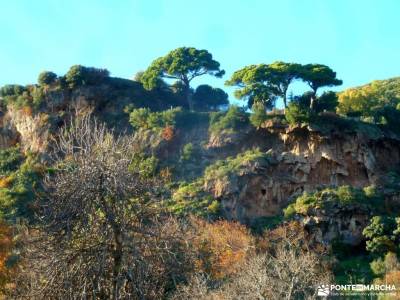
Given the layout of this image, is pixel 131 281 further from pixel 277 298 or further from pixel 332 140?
pixel 332 140

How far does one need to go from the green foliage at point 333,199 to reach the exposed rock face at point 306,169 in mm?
1948

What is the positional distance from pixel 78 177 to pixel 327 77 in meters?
33.8

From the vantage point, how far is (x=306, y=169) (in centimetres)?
3841

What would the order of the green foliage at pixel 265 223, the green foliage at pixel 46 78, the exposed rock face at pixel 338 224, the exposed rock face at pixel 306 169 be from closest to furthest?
the exposed rock face at pixel 338 224, the green foliage at pixel 265 223, the exposed rock face at pixel 306 169, the green foliage at pixel 46 78

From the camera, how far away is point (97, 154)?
29.9 feet

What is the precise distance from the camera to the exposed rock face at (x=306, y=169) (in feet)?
121

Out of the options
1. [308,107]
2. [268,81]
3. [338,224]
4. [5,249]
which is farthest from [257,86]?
[5,249]

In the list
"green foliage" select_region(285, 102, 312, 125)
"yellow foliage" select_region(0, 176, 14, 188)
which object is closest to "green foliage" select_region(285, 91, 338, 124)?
"green foliage" select_region(285, 102, 312, 125)

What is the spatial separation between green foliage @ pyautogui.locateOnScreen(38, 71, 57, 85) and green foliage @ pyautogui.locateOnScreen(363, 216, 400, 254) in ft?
80.3

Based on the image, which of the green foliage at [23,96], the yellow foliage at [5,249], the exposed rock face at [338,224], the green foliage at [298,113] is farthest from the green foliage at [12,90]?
the exposed rock face at [338,224]

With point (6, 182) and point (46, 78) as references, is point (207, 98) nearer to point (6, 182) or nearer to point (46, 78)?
point (46, 78)

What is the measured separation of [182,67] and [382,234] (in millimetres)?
19947

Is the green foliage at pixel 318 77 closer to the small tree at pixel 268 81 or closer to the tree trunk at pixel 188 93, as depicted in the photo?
the small tree at pixel 268 81

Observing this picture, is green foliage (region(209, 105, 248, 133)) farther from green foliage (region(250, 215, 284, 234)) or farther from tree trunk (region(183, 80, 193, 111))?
green foliage (region(250, 215, 284, 234))
